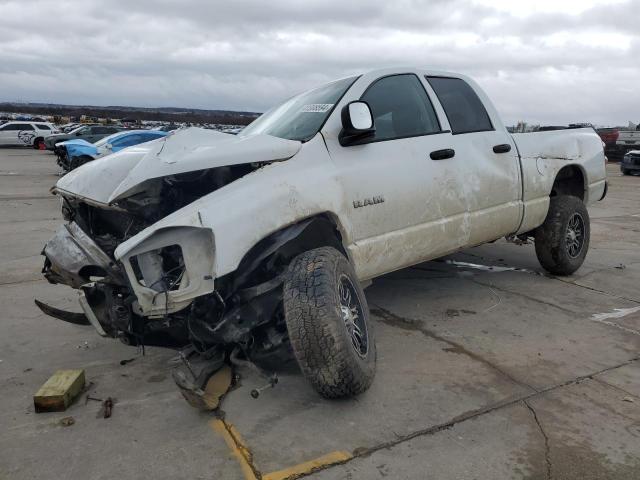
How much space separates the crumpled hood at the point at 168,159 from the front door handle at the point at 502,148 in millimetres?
2114

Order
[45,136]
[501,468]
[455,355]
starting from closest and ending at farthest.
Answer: [501,468]
[455,355]
[45,136]

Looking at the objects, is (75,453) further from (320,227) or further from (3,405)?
(320,227)

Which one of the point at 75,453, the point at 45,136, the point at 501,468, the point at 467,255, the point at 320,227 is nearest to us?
the point at 501,468

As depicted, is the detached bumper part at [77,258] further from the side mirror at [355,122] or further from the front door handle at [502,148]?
the front door handle at [502,148]

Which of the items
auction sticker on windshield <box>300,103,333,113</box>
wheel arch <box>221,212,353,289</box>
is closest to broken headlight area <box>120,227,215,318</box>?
wheel arch <box>221,212,353,289</box>

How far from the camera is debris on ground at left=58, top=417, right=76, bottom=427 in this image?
123 inches

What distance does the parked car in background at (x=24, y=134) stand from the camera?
36.6 meters

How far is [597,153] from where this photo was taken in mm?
6113

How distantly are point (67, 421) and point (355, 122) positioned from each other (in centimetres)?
244

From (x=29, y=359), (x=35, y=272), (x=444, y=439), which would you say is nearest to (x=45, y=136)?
(x=35, y=272)

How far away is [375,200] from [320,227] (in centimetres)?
44

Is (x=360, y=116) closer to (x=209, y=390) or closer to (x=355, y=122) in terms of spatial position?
(x=355, y=122)

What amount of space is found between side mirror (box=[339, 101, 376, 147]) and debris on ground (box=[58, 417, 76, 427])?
2312mm

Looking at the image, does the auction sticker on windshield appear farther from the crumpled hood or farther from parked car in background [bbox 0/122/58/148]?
parked car in background [bbox 0/122/58/148]
